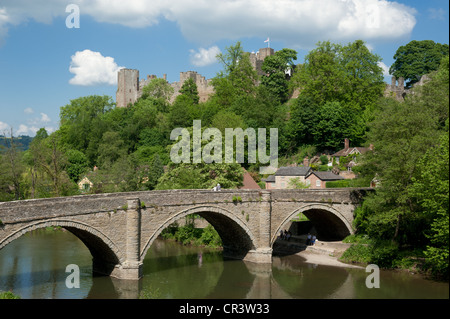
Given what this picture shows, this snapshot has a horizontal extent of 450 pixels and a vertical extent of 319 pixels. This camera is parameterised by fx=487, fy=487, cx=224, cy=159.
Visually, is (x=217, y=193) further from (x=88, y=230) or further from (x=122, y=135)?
(x=122, y=135)

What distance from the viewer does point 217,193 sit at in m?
26.3

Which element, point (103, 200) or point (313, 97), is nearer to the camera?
point (103, 200)

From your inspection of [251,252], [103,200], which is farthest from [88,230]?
[251,252]

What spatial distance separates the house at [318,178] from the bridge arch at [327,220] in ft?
35.5

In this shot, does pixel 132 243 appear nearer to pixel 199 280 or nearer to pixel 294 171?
pixel 199 280

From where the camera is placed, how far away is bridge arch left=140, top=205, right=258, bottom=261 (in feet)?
84.9

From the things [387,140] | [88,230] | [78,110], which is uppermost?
[78,110]

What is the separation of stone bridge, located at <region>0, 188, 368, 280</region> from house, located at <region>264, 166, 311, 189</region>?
12.1 meters

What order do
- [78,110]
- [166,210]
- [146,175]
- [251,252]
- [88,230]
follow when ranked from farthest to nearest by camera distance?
[78,110], [146,175], [251,252], [166,210], [88,230]

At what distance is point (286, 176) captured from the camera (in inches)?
1815

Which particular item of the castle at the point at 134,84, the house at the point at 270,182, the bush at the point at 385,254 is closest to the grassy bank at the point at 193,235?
the bush at the point at 385,254

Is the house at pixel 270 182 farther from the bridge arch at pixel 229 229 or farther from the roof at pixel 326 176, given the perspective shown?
the bridge arch at pixel 229 229
